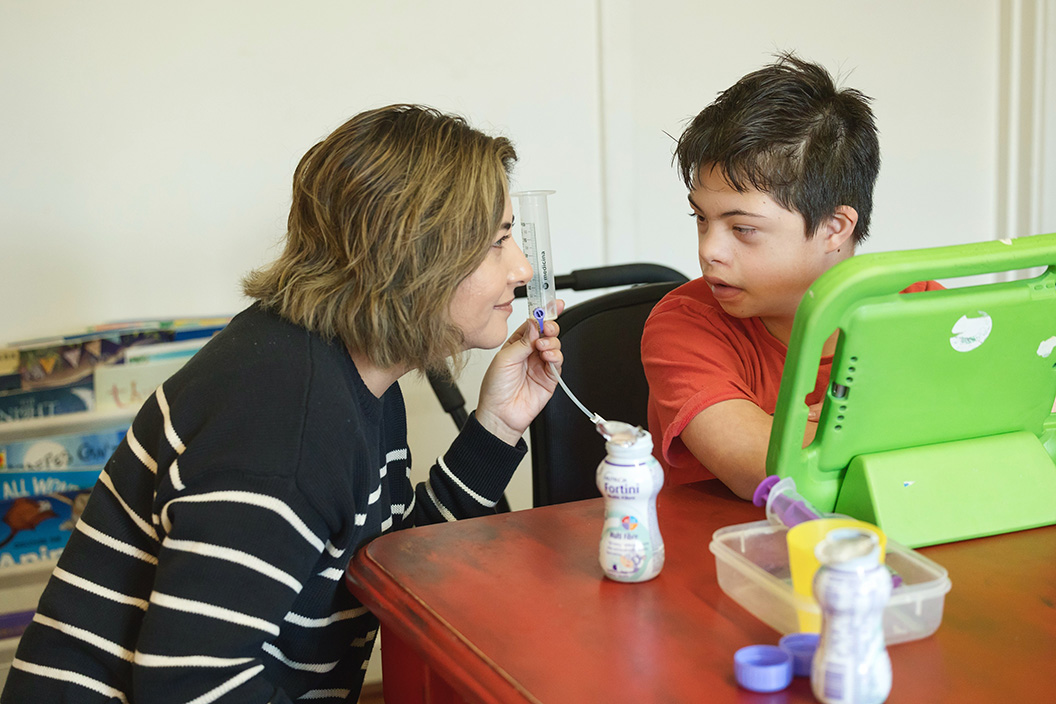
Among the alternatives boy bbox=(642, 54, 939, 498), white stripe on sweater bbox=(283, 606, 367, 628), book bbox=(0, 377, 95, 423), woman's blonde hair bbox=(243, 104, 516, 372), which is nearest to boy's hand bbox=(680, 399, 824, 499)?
boy bbox=(642, 54, 939, 498)

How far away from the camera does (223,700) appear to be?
931 millimetres

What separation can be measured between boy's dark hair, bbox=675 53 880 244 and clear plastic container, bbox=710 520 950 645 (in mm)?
550

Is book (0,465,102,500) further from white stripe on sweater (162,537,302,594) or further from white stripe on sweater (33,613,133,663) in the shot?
white stripe on sweater (162,537,302,594)

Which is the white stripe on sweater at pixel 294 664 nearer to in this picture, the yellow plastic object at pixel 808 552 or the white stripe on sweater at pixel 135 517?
the white stripe on sweater at pixel 135 517

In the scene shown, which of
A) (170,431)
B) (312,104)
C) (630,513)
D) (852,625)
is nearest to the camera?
(852,625)

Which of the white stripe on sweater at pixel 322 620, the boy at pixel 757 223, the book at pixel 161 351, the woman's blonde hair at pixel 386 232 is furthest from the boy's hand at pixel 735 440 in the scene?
the book at pixel 161 351

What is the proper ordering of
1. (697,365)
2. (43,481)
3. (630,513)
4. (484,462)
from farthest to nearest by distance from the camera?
(43,481), (484,462), (697,365), (630,513)

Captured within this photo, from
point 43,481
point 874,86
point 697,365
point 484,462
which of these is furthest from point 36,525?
point 874,86

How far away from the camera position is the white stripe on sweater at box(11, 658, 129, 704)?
1038mm

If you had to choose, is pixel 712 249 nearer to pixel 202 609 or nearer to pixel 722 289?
pixel 722 289

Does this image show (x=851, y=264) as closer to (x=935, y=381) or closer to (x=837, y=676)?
(x=935, y=381)

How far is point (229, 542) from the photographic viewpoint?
0.92m

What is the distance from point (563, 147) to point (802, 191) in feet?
3.64

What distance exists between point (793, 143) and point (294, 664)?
2.98ft
